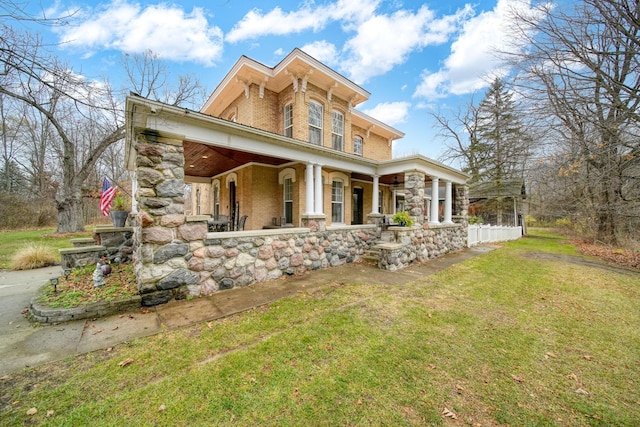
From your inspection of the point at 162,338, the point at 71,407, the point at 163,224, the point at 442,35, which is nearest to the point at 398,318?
the point at 162,338

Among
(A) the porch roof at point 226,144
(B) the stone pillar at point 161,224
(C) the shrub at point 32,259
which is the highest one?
(A) the porch roof at point 226,144

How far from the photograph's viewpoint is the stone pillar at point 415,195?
7.99m

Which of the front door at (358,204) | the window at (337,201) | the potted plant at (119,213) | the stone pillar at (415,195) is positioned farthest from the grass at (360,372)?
the front door at (358,204)

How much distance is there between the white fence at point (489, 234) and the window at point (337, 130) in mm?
7909

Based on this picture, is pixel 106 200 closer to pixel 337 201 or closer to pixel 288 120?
pixel 288 120

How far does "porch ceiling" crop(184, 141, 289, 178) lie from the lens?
21.6 ft

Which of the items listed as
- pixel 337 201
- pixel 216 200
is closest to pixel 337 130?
pixel 337 201

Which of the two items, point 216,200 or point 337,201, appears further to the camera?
point 216,200

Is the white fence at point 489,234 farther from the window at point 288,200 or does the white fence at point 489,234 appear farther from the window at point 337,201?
the window at point 288,200

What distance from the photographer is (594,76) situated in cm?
732

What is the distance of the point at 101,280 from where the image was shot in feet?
14.7

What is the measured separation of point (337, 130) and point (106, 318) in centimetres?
935

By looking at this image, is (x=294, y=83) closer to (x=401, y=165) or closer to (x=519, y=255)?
(x=401, y=165)

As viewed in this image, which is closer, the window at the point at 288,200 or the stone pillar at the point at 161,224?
the stone pillar at the point at 161,224
